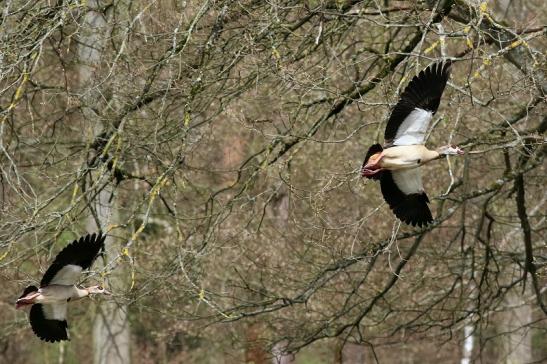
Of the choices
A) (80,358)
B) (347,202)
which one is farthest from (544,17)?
(80,358)

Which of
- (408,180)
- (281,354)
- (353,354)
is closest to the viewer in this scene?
(408,180)

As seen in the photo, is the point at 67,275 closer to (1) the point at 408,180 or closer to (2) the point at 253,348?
(1) the point at 408,180

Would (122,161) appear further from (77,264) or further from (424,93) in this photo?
(424,93)

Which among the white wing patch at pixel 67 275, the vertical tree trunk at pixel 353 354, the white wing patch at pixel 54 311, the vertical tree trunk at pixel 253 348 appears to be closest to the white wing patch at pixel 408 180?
the white wing patch at pixel 67 275

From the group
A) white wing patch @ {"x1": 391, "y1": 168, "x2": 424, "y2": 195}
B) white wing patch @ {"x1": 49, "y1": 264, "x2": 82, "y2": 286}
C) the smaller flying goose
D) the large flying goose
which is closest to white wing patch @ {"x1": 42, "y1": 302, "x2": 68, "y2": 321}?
the smaller flying goose

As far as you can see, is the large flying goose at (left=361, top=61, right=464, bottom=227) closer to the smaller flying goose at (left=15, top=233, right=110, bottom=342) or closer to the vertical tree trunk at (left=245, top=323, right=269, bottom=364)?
the smaller flying goose at (left=15, top=233, right=110, bottom=342)

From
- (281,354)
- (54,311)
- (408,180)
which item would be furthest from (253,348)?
(408,180)

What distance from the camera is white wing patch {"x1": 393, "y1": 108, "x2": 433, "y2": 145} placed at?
7293mm

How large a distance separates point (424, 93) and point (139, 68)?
258 centimetres

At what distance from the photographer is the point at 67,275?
27.2ft

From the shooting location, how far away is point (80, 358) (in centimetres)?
2450

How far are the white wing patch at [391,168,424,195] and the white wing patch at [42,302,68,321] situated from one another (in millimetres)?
2718

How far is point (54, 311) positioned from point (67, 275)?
87 cm

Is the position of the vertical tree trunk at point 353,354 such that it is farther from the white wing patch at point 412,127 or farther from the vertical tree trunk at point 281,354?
the white wing patch at point 412,127
